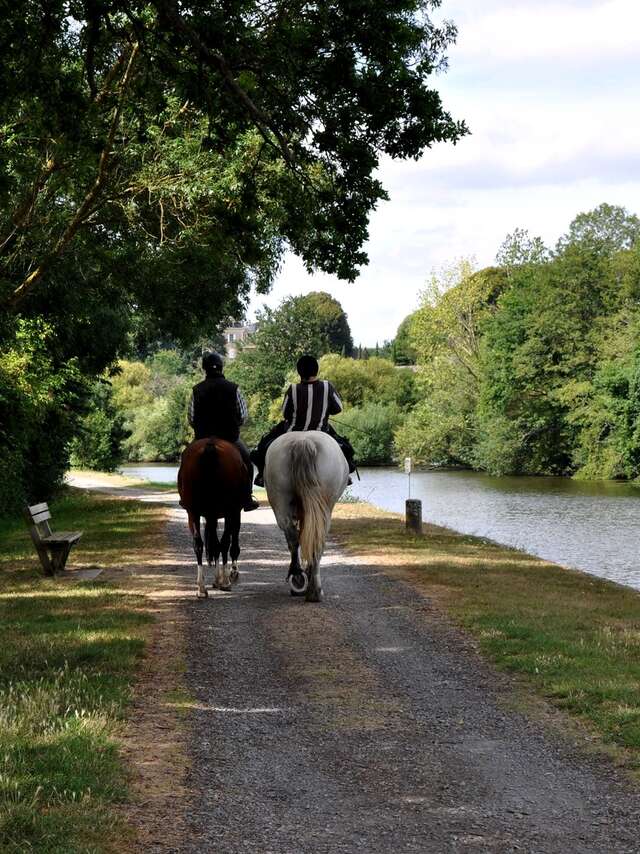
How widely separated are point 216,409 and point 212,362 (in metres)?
0.56

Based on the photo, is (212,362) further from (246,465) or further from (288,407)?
(246,465)

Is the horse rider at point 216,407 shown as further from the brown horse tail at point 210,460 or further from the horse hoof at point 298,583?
the horse hoof at point 298,583

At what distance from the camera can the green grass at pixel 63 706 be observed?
16.4 ft

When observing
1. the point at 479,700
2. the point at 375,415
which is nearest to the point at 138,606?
the point at 479,700

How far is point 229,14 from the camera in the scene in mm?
9500

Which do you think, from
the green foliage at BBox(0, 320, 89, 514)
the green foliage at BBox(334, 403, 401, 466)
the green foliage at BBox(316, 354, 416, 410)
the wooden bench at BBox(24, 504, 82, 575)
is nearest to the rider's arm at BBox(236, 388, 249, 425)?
the wooden bench at BBox(24, 504, 82, 575)

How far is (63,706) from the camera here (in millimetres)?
7047

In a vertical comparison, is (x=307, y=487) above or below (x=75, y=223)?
below

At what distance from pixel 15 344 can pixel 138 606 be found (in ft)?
30.8

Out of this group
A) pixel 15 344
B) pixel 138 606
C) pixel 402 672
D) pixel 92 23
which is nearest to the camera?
pixel 402 672

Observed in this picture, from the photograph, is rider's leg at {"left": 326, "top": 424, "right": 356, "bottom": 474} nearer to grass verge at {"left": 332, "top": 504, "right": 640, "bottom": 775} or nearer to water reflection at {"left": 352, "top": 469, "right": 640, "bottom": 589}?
grass verge at {"left": 332, "top": 504, "right": 640, "bottom": 775}

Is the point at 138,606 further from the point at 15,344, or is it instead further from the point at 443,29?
the point at 15,344

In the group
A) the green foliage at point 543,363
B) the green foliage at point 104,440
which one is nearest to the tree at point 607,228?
the green foliage at point 543,363

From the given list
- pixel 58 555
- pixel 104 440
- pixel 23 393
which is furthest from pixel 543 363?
pixel 58 555
